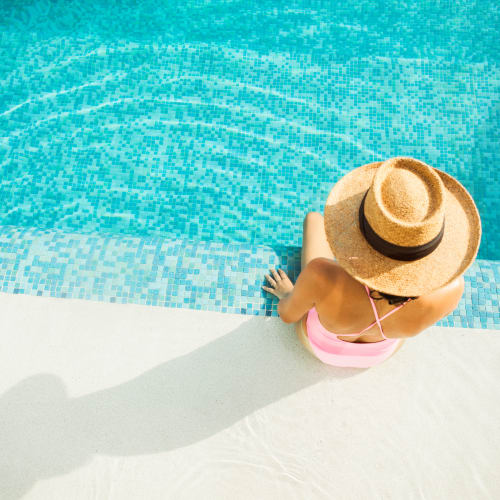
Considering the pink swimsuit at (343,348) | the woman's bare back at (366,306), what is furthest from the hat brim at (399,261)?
the pink swimsuit at (343,348)

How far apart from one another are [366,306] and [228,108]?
2737 millimetres

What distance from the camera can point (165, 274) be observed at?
8.85ft

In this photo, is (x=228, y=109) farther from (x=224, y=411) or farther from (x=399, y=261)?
(x=399, y=261)

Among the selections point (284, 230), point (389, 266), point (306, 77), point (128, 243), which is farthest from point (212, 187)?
point (389, 266)

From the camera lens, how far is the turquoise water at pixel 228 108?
3.65 meters

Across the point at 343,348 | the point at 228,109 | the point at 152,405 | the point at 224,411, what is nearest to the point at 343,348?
the point at 343,348

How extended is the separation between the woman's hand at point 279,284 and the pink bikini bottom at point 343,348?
13.6 inches

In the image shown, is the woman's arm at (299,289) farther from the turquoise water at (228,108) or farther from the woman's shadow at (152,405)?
the turquoise water at (228,108)

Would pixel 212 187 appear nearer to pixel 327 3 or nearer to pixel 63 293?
pixel 63 293

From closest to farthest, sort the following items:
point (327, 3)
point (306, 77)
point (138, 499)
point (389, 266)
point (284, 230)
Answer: point (389, 266), point (138, 499), point (284, 230), point (306, 77), point (327, 3)

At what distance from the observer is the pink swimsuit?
2127mm

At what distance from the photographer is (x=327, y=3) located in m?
4.22

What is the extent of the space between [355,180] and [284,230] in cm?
199

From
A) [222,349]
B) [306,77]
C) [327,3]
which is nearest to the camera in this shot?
[222,349]
